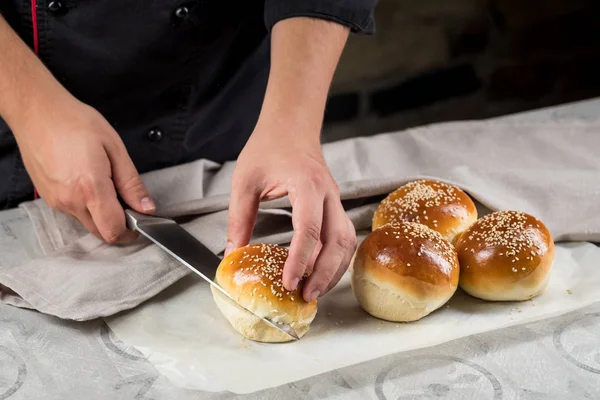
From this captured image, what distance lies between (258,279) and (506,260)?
1.18 ft

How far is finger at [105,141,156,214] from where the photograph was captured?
1170mm

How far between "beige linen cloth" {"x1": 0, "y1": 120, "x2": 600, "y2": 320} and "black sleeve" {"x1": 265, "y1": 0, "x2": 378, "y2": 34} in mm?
281

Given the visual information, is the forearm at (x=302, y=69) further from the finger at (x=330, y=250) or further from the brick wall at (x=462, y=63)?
the brick wall at (x=462, y=63)

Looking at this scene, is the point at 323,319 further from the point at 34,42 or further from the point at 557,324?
the point at 34,42

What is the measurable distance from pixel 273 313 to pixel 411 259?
0.21 metres

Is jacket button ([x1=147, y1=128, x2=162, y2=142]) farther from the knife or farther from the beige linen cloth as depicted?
the knife

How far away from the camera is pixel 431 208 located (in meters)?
1.21

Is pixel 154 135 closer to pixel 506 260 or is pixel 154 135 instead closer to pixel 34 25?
pixel 34 25

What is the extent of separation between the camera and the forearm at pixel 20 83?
1165 mm

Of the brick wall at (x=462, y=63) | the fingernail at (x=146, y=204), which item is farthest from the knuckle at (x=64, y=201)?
the brick wall at (x=462, y=63)

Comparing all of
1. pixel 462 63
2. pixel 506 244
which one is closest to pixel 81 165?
pixel 506 244

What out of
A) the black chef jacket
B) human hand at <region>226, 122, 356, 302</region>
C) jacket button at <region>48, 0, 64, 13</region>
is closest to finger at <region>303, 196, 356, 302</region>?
human hand at <region>226, 122, 356, 302</region>

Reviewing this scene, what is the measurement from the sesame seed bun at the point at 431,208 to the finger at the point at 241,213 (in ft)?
0.76

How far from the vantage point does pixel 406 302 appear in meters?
1.04
